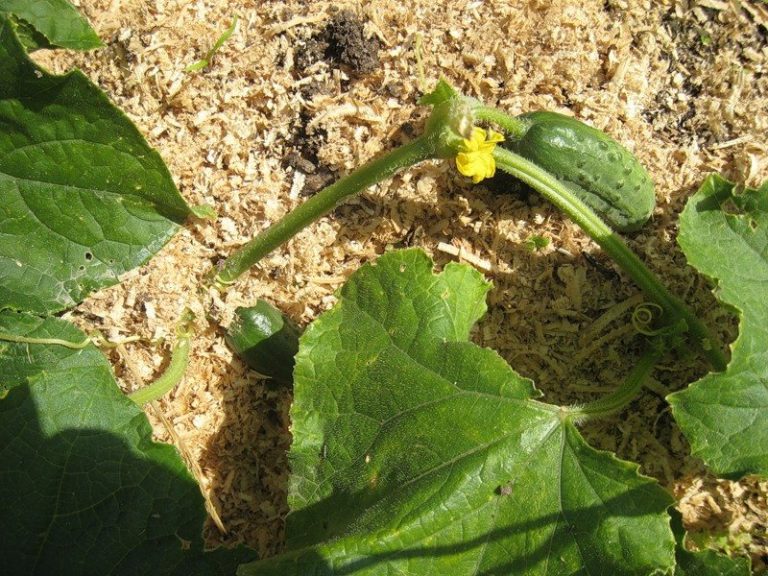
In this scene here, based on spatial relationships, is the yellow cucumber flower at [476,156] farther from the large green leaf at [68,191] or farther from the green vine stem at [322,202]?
the large green leaf at [68,191]

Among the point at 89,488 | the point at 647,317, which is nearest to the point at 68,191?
the point at 89,488

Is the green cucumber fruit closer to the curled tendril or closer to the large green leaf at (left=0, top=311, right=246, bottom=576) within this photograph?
the large green leaf at (left=0, top=311, right=246, bottom=576)

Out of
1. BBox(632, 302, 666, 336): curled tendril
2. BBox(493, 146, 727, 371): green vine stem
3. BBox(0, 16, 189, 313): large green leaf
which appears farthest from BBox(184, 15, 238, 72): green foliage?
BBox(632, 302, 666, 336): curled tendril

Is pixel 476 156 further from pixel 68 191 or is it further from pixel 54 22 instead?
pixel 54 22

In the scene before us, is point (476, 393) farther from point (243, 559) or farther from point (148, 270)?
point (148, 270)

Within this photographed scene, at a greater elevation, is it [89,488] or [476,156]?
[476,156]

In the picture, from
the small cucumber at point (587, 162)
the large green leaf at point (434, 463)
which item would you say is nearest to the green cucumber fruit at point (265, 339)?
the large green leaf at point (434, 463)

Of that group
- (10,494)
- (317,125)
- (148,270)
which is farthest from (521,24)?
(10,494)
